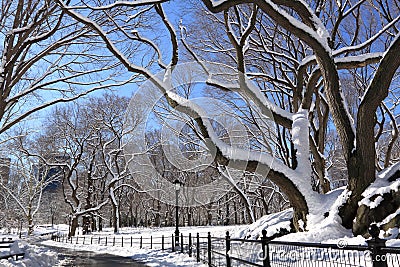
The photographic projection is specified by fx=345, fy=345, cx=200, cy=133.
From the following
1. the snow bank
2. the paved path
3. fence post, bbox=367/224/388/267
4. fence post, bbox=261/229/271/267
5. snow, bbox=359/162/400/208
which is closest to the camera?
fence post, bbox=367/224/388/267

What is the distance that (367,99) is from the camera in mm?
8562

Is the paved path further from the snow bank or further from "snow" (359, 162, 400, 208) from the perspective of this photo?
"snow" (359, 162, 400, 208)

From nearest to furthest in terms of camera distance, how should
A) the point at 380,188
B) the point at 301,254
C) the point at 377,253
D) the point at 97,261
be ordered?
the point at 377,253 < the point at 301,254 < the point at 380,188 < the point at 97,261

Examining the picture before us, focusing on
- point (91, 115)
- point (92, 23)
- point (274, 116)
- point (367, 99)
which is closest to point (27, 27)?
point (92, 23)

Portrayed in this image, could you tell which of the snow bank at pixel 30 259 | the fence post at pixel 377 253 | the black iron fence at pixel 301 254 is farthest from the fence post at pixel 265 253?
the snow bank at pixel 30 259

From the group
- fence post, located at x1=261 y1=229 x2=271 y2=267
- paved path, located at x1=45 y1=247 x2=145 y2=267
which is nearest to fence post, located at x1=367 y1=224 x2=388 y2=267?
fence post, located at x1=261 y1=229 x2=271 y2=267

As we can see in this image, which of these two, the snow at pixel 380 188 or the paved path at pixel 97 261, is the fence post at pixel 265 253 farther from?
the paved path at pixel 97 261

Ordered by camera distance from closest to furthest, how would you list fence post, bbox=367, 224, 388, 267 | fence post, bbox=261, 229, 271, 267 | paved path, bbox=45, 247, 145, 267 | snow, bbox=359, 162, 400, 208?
fence post, bbox=367, 224, 388, 267 → fence post, bbox=261, 229, 271, 267 → snow, bbox=359, 162, 400, 208 → paved path, bbox=45, 247, 145, 267

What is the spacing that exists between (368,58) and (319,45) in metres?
1.92

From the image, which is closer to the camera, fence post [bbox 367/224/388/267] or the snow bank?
fence post [bbox 367/224/388/267]

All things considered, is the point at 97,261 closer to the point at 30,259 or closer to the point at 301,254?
the point at 30,259

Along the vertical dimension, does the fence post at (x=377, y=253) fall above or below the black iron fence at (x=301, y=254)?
above

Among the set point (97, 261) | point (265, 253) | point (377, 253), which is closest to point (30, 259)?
point (97, 261)

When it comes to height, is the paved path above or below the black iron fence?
below
